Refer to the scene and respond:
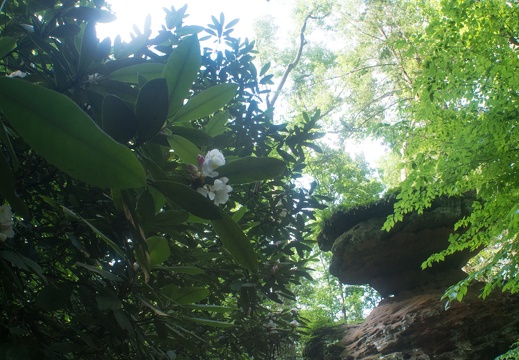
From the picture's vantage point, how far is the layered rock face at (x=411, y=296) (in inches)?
143

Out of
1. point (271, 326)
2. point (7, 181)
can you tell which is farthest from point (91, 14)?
point (271, 326)

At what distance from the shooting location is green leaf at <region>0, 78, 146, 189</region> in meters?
Answer: 0.40

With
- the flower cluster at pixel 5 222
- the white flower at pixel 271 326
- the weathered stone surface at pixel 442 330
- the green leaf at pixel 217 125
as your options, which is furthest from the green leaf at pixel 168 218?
the weathered stone surface at pixel 442 330

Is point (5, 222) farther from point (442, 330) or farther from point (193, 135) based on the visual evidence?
point (442, 330)

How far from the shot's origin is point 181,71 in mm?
698

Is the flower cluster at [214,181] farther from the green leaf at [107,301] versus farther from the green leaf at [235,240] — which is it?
the green leaf at [107,301]

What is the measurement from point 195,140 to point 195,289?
1.39 ft

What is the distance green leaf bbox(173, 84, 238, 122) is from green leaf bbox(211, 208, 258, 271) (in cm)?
22

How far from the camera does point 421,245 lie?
14.0ft

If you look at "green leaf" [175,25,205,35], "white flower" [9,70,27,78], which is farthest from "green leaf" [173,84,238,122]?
"green leaf" [175,25,205,35]

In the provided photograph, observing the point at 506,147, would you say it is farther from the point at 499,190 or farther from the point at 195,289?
the point at 195,289

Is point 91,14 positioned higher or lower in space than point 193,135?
higher

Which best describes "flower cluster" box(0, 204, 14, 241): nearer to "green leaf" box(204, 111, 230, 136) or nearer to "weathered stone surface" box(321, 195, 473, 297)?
"green leaf" box(204, 111, 230, 136)

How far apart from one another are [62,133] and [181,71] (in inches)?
13.0
